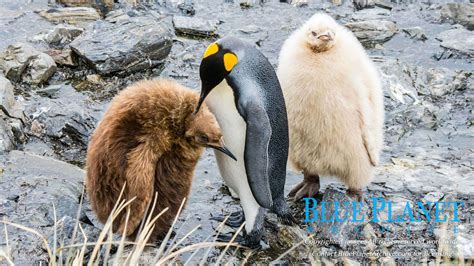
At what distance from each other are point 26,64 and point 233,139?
282cm

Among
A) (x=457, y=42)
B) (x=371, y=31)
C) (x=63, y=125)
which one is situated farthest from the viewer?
(x=371, y=31)

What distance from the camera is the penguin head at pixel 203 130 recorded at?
11.7 feet

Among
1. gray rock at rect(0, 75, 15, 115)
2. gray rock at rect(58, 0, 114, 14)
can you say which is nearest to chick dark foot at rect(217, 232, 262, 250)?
gray rock at rect(0, 75, 15, 115)

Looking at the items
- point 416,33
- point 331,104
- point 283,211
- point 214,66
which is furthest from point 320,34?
point 416,33

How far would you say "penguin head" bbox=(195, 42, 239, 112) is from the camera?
376cm

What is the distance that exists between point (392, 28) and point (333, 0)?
1021 millimetres

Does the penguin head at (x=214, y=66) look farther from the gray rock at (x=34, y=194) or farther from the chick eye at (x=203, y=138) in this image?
the gray rock at (x=34, y=194)

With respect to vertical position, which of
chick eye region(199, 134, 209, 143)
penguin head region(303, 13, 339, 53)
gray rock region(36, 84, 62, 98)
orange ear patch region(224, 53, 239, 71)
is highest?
orange ear patch region(224, 53, 239, 71)

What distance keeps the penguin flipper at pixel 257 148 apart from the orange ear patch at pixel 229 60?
0.22 metres

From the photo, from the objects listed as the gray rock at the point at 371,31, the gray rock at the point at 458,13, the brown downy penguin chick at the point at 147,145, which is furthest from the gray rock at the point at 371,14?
A: the brown downy penguin chick at the point at 147,145

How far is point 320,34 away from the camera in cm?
441

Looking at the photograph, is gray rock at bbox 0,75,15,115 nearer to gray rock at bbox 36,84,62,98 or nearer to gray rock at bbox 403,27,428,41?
gray rock at bbox 36,84,62,98

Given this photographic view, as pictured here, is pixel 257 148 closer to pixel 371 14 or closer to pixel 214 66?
pixel 214 66

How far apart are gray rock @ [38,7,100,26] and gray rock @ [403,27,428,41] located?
3.08 meters
